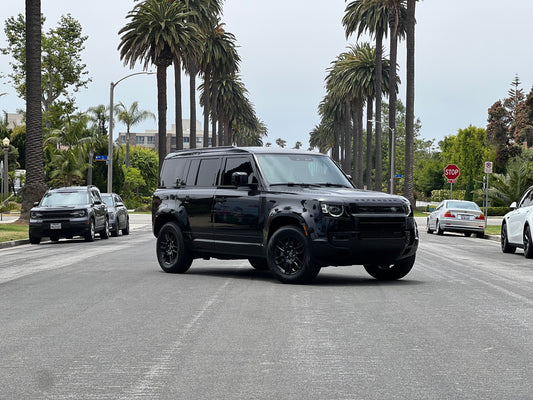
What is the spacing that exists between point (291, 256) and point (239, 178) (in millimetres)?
1648

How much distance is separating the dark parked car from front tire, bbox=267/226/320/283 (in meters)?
19.6

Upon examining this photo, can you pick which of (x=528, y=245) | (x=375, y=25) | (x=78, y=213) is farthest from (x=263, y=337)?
(x=375, y=25)

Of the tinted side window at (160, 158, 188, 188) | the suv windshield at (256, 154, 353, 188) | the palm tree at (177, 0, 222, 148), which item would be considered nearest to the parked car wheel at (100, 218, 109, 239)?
the tinted side window at (160, 158, 188, 188)

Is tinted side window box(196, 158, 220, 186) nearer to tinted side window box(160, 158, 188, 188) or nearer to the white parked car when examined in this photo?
tinted side window box(160, 158, 188, 188)

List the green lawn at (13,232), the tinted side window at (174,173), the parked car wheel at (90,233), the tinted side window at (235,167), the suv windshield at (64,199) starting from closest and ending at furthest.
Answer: the tinted side window at (235,167), the tinted side window at (174,173), the green lawn at (13,232), the parked car wheel at (90,233), the suv windshield at (64,199)

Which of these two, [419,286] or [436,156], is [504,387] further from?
[436,156]

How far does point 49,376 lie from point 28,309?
13.9ft

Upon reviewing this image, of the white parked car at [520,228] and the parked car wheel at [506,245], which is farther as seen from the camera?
the parked car wheel at [506,245]

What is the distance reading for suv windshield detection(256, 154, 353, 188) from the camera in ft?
47.5

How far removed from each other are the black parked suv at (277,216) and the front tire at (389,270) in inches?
0.7

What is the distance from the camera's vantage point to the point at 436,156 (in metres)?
154

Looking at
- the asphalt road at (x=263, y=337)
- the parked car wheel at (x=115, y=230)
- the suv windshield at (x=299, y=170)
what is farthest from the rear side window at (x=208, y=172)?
the parked car wheel at (x=115, y=230)

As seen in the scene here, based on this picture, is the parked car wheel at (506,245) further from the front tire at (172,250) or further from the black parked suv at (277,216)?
the front tire at (172,250)

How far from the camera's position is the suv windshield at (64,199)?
29.3 m
